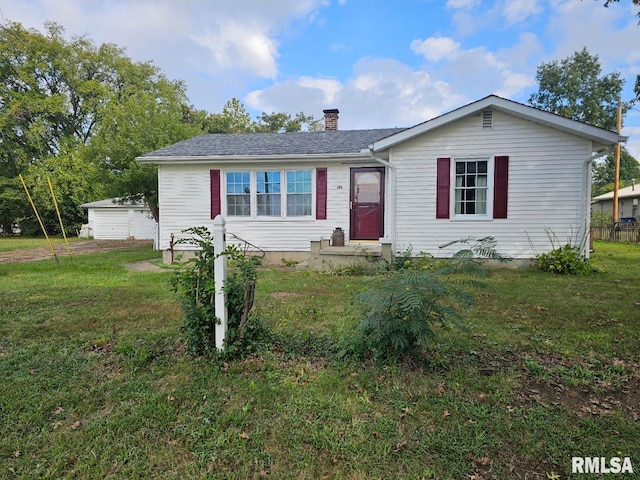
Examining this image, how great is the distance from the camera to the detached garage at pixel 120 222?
21625 millimetres

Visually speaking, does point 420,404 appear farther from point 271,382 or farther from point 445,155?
point 445,155

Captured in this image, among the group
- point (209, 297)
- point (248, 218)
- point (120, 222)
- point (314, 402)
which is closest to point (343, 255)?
point (248, 218)

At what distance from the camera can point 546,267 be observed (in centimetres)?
810

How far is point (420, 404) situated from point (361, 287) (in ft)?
13.3

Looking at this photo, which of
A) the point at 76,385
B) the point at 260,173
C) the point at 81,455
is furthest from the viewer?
the point at 260,173

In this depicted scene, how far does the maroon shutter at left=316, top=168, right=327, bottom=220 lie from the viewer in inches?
380

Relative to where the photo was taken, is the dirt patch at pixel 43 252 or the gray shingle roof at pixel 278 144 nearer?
the gray shingle roof at pixel 278 144

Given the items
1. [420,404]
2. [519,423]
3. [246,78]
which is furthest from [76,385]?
[246,78]

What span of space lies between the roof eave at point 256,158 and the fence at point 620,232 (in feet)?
44.2

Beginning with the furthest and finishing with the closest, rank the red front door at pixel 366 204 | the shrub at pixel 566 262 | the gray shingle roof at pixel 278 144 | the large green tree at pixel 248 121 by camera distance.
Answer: the large green tree at pixel 248 121, the gray shingle roof at pixel 278 144, the red front door at pixel 366 204, the shrub at pixel 566 262

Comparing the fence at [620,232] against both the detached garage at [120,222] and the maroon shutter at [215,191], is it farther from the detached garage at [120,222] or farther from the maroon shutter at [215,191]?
the detached garage at [120,222]

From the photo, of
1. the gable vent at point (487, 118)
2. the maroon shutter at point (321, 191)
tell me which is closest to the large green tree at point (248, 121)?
the maroon shutter at point (321, 191)

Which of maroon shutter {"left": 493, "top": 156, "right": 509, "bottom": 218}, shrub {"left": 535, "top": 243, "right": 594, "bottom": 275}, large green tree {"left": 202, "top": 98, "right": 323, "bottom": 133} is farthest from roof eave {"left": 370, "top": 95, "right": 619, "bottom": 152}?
large green tree {"left": 202, "top": 98, "right": 323, "bottom": 133}

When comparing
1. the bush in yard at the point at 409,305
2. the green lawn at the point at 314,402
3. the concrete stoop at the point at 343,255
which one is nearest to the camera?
the green lawn at the point at 314,402
